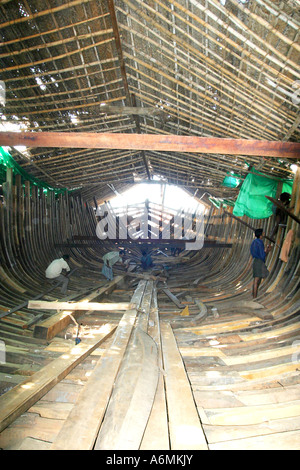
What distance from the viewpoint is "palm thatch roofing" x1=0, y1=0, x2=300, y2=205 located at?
2902 millimetres

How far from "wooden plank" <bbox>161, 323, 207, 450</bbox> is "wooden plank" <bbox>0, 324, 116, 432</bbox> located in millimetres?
788

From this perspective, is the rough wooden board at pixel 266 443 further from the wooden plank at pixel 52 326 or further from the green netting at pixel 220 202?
the green netting at pixel 220 202

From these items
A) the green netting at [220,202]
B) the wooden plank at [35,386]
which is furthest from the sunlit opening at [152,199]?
the wooden plank at [35,386]

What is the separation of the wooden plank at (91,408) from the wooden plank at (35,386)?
0.96 feet

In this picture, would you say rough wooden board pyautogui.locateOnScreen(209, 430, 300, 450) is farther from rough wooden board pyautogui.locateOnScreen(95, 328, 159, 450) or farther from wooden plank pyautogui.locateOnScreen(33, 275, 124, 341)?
wooden plank pyautogui.locateOnScreen(33, 275, 124, 341)

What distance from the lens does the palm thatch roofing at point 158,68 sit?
290 cm

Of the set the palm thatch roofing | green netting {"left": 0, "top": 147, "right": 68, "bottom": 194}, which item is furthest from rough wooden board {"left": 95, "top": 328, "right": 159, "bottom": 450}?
green netting {"left": 0, "top": 147, "right": 68, "bottom": 194}

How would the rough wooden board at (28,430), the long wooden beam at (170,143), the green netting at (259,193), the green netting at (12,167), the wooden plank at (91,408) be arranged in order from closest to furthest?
the wooden plank at (91,408)
the rough wooden board at (28,430)
the long wooden beam at (170,143)
the green netting at (259,193)
the green netting at (12,167)

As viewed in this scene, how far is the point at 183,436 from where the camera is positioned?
1.30 m

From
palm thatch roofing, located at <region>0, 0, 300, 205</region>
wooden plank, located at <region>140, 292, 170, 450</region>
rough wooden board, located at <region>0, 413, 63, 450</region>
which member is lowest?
rough wooden board, located at <region>0, 413, 63, 450</region>

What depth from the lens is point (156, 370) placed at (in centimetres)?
190

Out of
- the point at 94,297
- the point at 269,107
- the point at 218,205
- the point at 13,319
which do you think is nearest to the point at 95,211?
the point at 218,205

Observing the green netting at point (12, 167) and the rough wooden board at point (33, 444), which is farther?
the green netting at point (12, 167)

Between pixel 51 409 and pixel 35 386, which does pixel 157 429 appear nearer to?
pixel 51 409
